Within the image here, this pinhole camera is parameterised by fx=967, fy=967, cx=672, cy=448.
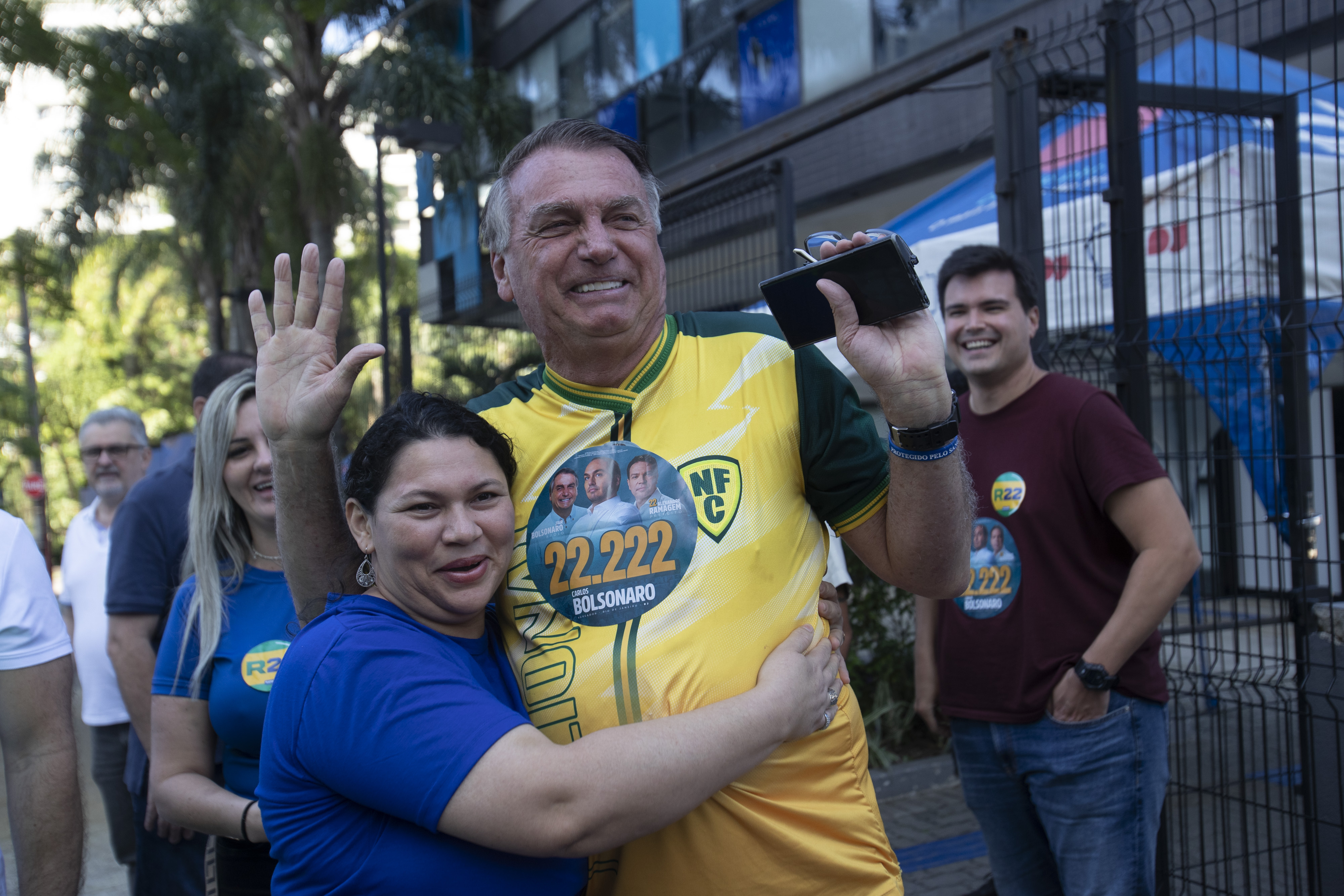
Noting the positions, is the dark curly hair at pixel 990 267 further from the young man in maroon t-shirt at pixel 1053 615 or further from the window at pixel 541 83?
the window at pixel 541 83

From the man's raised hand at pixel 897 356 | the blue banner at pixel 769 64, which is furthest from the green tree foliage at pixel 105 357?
the man's raised hand at pixel 897 356

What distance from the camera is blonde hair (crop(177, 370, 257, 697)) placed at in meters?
2.61


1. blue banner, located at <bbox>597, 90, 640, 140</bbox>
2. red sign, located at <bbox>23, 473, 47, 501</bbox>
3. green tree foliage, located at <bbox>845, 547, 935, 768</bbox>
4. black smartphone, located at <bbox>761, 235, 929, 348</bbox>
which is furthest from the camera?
red sign, located at <bbox>23, 473, 47, 501</bbox>

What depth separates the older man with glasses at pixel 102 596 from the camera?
3.87 metres

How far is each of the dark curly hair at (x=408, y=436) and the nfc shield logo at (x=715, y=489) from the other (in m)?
0.35

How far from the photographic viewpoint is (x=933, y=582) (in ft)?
5.70

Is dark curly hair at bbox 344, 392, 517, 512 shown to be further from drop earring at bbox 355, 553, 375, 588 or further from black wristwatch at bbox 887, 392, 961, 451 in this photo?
black wristwatch at bbox 887, 392, 961, 451

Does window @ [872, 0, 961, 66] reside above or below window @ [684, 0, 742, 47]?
below

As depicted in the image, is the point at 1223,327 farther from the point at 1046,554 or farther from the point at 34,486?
the point at 34,486

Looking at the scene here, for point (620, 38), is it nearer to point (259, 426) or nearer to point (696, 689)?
point (259, 426)

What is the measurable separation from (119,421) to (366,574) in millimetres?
3701

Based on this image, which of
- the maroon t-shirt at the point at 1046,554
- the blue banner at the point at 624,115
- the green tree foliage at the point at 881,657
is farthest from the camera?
the blue banner at the point at 624,115

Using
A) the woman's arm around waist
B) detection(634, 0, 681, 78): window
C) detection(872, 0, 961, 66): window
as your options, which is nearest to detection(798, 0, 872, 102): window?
detection(872, 0, 961, 66): window

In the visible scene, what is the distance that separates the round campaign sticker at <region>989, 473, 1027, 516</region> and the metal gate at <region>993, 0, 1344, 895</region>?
2.25 ft
